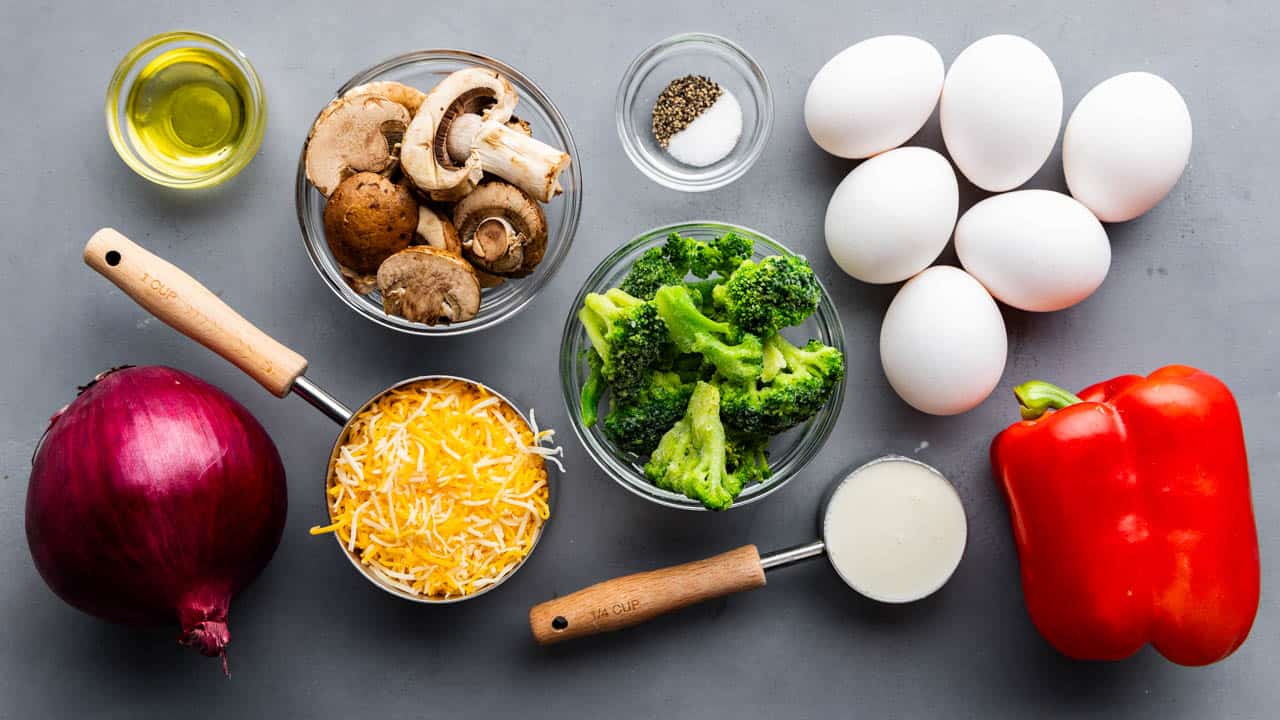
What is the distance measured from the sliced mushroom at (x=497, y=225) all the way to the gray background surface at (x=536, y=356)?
10.1 inches

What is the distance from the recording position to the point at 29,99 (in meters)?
1.85

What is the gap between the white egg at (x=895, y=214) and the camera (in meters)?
1.65

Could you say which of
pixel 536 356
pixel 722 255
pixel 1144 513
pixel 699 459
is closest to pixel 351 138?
pixel 536 356

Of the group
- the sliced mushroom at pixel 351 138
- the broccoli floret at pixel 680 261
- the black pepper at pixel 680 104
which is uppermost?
the sliced mushroom at pixel 351 138

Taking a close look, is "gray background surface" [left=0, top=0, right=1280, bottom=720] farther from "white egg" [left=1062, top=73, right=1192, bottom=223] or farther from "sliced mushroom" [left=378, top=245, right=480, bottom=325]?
"sliced mushroom" [left=378, top=245, right=480, bottom=325]

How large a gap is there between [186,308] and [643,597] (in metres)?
0.97

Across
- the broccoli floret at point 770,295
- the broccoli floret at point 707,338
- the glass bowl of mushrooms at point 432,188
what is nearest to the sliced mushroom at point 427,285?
the glass bowl of mushrooms at point 432,188

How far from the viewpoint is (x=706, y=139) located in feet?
6.00

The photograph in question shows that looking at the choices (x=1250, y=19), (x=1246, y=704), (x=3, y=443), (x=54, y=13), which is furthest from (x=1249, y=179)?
(x=3, y=443)

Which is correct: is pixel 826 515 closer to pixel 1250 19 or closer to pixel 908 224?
pixel 908 224

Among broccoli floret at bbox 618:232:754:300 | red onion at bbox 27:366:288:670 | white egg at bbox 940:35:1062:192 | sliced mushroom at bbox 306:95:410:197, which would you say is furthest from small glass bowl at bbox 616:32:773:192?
red onion at bbox 27:366:288:670

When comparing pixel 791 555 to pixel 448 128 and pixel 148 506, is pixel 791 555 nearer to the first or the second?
pixel 448 128

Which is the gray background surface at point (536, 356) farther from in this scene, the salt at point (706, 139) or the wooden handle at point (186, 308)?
the wooden handle at point (186, 308)

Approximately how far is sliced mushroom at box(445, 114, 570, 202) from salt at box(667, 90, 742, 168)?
320mm
